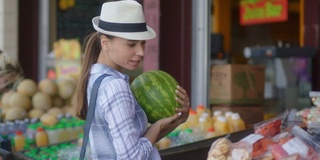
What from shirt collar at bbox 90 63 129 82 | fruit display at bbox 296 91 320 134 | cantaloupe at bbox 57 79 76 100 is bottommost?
cantaloupe at bbox 57 79 76 100

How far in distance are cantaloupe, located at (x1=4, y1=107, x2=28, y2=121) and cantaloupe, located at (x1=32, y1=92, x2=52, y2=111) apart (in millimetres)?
171

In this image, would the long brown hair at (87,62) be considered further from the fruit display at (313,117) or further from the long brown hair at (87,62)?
the fruit display at (313,117)

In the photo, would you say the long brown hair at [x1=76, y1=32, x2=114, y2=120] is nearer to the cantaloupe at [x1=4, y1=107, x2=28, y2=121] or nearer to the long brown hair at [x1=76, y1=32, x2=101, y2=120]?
the long brown hair at [x1=76, y1=32, x2=101, y2=120]

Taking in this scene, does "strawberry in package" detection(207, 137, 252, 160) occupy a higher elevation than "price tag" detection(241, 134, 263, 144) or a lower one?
lower

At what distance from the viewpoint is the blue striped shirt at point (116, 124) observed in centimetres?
202

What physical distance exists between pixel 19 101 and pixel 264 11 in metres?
5.86

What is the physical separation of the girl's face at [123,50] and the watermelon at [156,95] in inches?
8.8

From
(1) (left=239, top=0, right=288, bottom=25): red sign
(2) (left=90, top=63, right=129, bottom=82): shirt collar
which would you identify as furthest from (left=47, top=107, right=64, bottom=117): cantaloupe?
(1) (left=239, top=0, right=288, bottom=25): red sign

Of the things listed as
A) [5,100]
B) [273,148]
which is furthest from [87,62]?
[5,100]

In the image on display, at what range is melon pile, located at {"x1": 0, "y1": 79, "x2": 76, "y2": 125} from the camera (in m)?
5.90

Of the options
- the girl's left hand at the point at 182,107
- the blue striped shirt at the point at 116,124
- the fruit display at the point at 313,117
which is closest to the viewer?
the blue striped shirt at the point at 116,124

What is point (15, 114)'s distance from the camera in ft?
18.9

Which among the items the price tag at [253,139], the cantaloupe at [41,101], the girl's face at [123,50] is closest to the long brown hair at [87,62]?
the girl's face at [123,50]

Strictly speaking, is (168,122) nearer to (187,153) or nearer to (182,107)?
(182,107)
